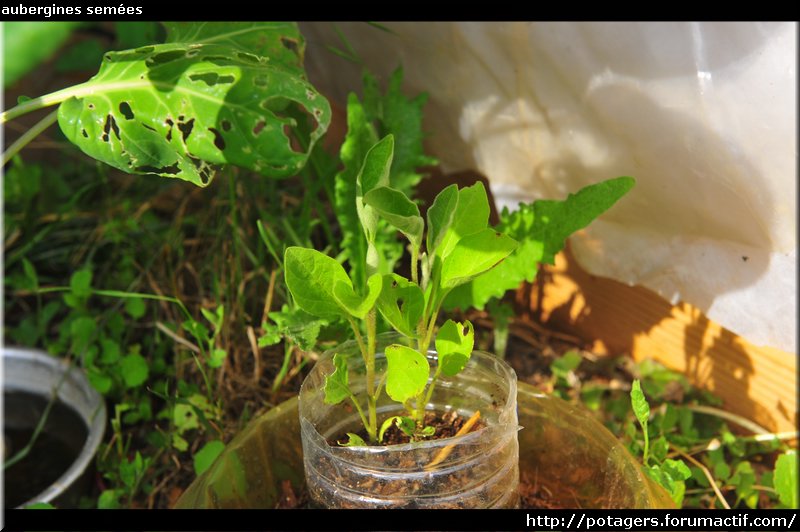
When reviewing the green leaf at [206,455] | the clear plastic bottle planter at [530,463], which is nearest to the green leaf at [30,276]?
the green leaf at [206,455]

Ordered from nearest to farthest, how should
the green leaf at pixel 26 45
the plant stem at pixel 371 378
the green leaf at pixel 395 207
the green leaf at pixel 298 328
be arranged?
the green leaf at pixel 26 45 < the green leaf at pixel 395 207 < the plant stem at pixel 371 378 < the green leaf at pixel 298 328

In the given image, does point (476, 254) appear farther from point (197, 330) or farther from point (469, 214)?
point (197, 330)

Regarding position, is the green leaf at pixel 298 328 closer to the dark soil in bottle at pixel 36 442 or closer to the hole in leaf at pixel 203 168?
the hole in leaf at pixel 203 168

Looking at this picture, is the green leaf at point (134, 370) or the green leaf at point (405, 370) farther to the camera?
the green leaf at point (134, 370)

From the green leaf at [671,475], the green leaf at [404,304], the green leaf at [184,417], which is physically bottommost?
the green leaf at [184,417]

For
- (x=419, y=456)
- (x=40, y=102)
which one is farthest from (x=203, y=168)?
(x=419, y=456)

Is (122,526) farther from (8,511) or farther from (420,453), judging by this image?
(420,453)
